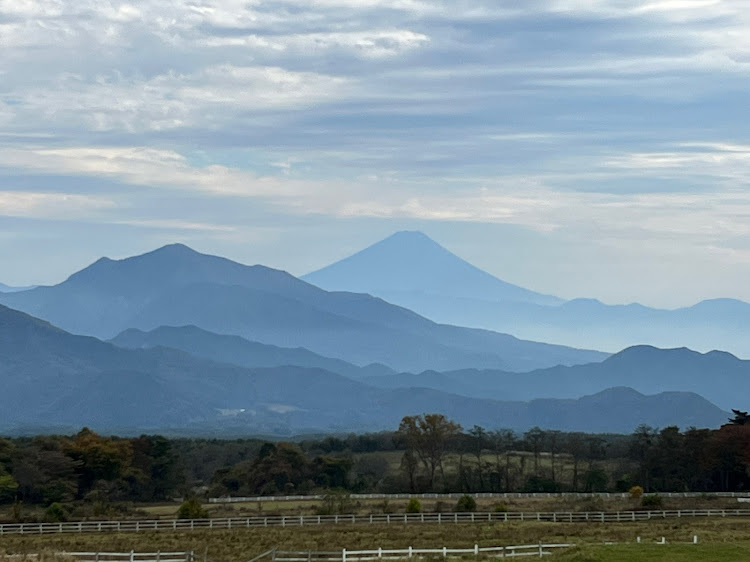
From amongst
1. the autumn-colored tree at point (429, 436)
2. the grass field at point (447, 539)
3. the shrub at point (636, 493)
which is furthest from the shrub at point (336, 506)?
the autumn-colored tree at point (429, 436)

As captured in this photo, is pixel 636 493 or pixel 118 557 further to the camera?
pixel 636 493

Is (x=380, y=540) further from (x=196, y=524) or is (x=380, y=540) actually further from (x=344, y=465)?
(x=344, y=465)

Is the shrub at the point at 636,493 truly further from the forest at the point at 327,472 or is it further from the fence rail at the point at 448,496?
the forest at the point at 327,472

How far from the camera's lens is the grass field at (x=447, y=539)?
177ft

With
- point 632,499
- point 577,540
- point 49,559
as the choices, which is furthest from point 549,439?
point 49,559

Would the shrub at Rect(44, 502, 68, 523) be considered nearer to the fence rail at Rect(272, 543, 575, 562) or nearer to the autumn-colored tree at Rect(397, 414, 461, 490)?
the fence rail at Rect(272, 543, 575, 562)

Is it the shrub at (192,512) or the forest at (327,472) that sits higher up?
the forest at (327,472)

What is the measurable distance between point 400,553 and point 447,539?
31.5 feet

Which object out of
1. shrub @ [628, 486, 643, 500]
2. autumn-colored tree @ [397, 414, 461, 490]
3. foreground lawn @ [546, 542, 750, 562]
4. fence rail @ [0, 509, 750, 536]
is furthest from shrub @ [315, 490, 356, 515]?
foreground lawn @ [546, 542, 750, 562]

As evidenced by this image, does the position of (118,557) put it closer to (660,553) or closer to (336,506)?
(660,553)

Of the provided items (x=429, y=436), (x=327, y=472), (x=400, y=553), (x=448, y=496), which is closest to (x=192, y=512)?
(x=448, y=496)

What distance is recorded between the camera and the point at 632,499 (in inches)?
3652

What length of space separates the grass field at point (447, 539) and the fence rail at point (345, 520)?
277cm

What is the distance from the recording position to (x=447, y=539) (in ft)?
205
